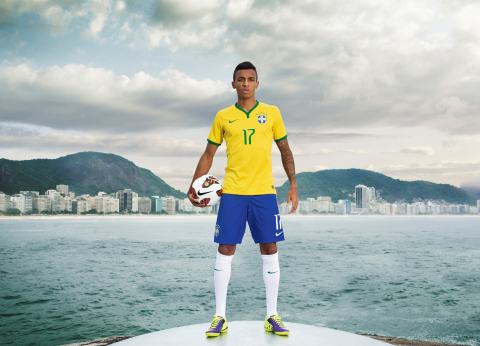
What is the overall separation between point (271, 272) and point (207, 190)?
1142 mm

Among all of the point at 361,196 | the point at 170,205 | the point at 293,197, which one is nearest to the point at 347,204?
the point at 361,196

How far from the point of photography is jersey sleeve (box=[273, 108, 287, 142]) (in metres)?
3.93

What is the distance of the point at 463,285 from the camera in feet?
80.3

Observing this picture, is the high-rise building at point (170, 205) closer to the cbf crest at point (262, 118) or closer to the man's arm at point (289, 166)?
the man's arm at point (289, 166)

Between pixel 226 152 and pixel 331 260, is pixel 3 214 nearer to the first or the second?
pixel 331 260

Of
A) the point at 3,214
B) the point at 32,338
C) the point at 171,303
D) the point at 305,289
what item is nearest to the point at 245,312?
the point at 171,303

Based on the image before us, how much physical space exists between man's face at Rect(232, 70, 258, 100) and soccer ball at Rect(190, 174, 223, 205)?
999 millimetres

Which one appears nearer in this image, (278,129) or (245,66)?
(245,66)

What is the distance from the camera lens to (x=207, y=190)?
387cm

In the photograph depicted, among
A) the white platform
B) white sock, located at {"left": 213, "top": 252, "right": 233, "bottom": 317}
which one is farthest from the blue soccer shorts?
the white platform

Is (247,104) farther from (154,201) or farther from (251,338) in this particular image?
(154,201)

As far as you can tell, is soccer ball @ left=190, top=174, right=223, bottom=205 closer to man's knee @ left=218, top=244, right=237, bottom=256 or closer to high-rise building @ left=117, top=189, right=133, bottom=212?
man's knee @ left=218, top=244, right=237, bottom=256

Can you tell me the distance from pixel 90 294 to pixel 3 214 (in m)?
159

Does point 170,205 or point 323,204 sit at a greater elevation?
point 323,204
